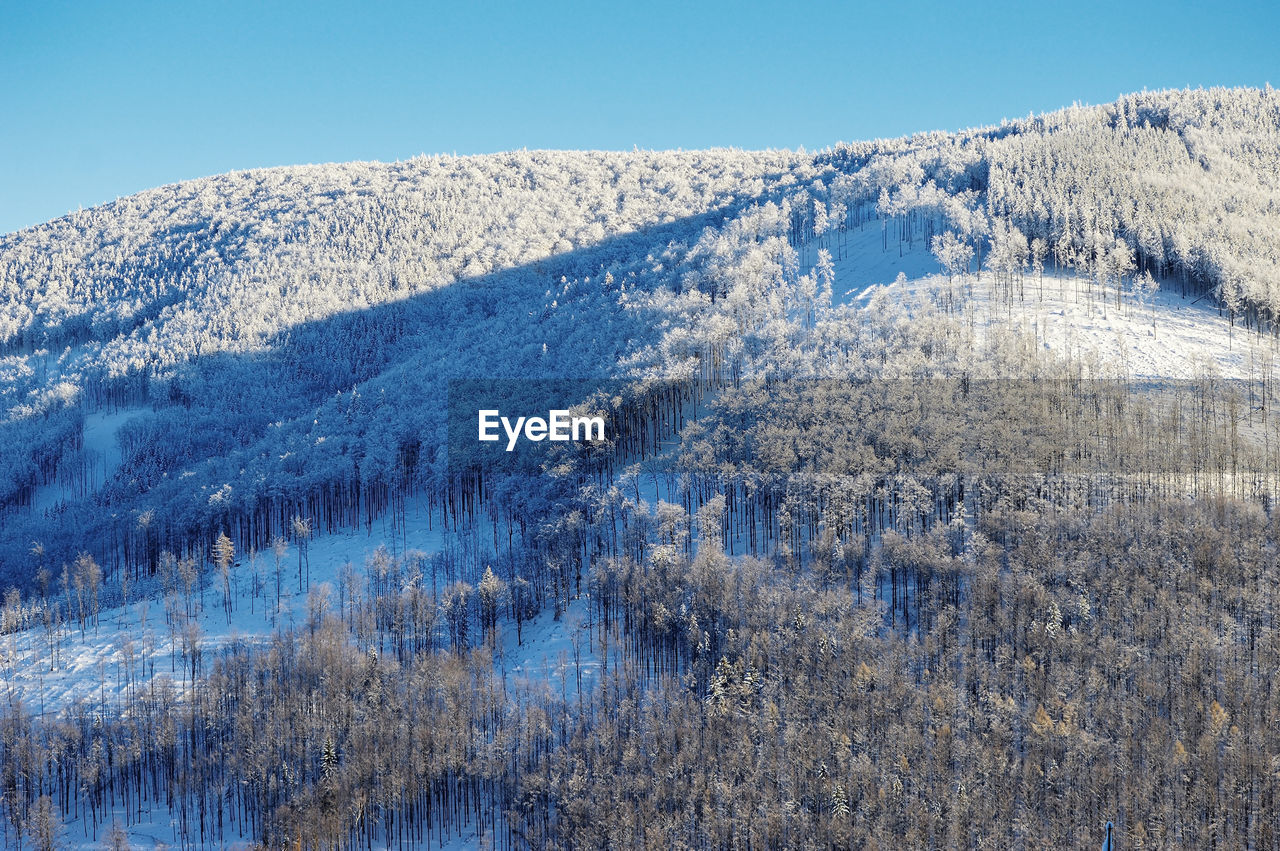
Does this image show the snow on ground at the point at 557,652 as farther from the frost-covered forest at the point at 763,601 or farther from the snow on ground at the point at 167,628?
the snow on ground at the point at 167,628

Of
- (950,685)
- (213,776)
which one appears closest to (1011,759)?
(950,685)

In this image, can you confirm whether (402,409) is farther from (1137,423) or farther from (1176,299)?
(1176,299)

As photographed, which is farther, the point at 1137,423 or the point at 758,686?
the point at 1137,423
